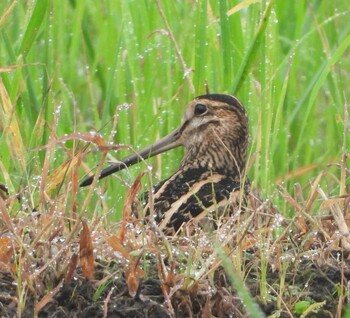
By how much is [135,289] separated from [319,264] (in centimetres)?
57

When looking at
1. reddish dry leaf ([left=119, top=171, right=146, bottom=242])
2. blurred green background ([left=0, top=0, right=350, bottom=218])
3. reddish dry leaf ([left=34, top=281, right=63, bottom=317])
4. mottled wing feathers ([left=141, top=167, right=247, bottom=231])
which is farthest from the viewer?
blurred green background ([left=0, top=0, right=350, bottom=218])

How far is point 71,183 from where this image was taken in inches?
136

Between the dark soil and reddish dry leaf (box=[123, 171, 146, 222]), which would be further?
reddish dry leaf (box=[123, 171, 146, 222])

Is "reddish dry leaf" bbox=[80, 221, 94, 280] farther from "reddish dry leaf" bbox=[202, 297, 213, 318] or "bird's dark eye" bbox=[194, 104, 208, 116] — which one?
"bird's dark eye" bbox=[194, 104, 208, 116]

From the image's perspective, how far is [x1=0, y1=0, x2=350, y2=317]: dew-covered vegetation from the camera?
3150mm

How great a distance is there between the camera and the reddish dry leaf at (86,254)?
10.4ft

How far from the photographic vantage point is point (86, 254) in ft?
10.5

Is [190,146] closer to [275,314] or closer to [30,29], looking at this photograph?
[30,29]

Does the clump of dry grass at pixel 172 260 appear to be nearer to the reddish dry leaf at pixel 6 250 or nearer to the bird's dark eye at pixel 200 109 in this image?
the reddish dry leaf at pixel 6 250

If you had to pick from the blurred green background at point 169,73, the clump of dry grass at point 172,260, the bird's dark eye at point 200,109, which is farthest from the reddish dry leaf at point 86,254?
the bird's dark eye at point 200,109

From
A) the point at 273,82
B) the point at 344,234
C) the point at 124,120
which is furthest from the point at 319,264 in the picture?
the point at 124,120

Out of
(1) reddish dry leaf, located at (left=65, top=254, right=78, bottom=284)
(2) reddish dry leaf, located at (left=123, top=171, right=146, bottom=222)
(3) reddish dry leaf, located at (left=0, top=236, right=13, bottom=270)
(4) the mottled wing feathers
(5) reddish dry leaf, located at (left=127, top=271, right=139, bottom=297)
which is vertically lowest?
(4) the mottled wing feathers

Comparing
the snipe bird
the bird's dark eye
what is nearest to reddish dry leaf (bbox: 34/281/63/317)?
the snipe bird

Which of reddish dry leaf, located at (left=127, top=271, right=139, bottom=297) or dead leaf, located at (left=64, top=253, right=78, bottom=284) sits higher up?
dead leaf, located at (left=64, top=253, right=78, bottom=284)
